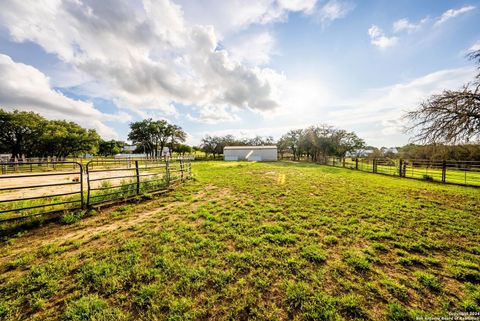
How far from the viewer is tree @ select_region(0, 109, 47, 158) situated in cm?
3222

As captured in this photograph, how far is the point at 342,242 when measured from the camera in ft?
12.0

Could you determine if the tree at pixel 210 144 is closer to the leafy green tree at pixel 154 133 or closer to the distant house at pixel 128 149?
the leafy green tree at pixel 154 133

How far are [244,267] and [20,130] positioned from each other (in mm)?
55304

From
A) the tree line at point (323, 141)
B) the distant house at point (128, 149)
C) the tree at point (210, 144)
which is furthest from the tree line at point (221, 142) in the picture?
the distant house at point (128, 149)

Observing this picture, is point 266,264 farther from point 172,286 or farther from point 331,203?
point 331,203

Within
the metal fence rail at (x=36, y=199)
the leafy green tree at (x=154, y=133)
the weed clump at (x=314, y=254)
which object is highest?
the leafy green tree at (x=154, y=133)

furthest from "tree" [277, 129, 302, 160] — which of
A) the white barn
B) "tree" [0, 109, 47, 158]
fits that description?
"tree" [0, 109, 47, 158]

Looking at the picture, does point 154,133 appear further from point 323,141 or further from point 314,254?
point 314,254

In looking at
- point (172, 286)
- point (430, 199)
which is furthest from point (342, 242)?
point (430, 199)

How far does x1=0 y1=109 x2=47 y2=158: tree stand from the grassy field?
159 feet

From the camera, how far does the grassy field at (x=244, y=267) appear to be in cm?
212

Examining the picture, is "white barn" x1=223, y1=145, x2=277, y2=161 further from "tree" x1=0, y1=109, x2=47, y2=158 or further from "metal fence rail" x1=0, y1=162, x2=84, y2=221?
"tree" x1=0, y1=109, x2=47, y2=158

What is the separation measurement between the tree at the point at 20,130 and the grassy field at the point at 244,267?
→ 48592 mm

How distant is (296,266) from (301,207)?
3198mm
